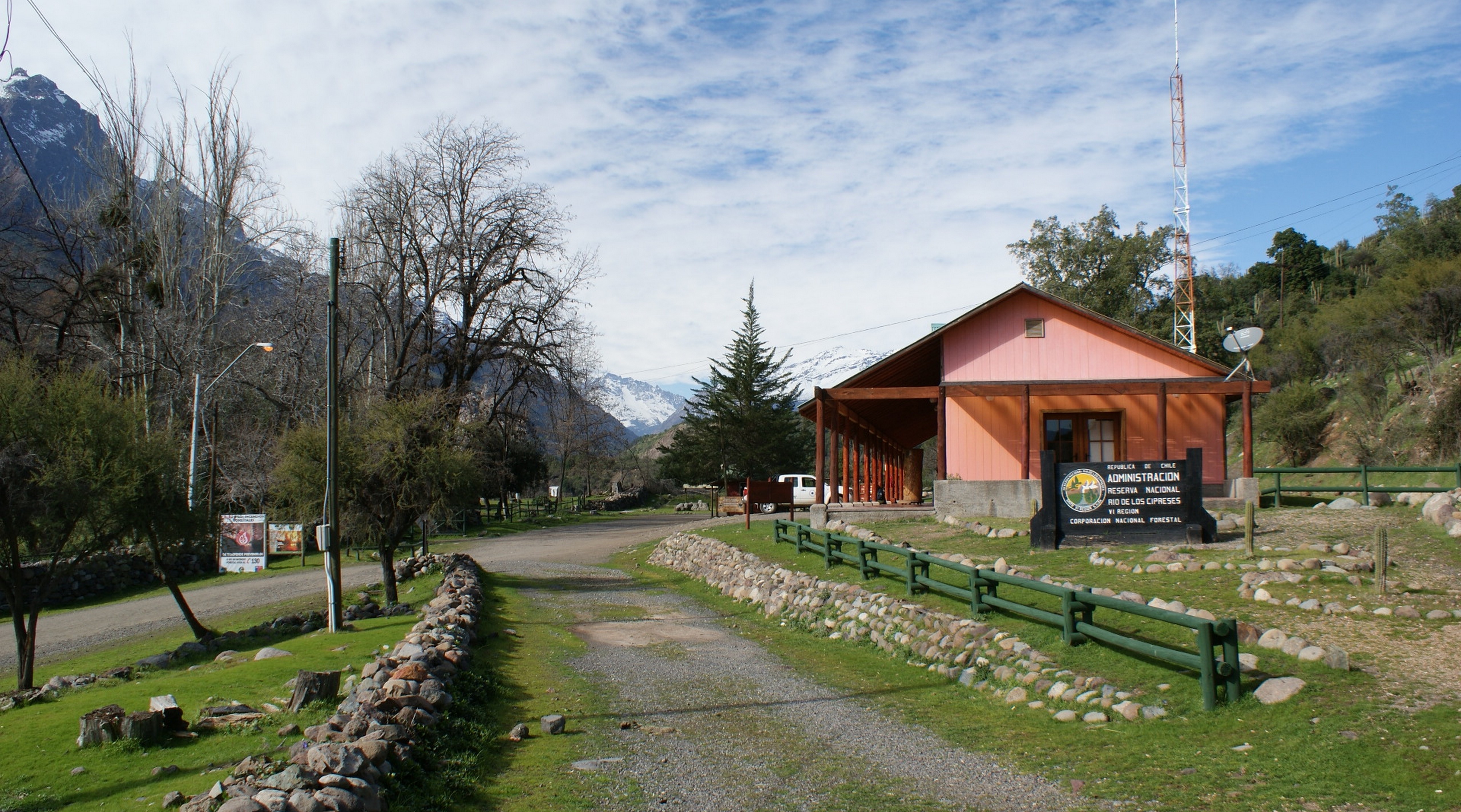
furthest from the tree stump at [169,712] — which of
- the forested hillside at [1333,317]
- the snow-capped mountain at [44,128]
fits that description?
the snow-capped mountain at [44,128]

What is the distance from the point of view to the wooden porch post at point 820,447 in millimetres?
21531

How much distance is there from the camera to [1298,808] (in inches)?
212

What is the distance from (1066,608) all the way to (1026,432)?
457 inches

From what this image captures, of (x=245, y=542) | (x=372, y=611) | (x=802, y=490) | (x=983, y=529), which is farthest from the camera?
(x=802, y=490)

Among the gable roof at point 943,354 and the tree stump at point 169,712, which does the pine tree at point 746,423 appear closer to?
the gable roof at point 943,354

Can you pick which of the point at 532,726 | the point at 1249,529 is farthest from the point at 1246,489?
the point at 532,726

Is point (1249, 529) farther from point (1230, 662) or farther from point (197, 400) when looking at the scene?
point (197, 400)

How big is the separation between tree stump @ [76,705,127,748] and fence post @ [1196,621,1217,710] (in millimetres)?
9083

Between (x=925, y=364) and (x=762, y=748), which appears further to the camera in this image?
(x=925, y=364)

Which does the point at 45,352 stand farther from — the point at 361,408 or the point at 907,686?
the point at 907,686

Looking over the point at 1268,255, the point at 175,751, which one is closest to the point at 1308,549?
the point at 175,751

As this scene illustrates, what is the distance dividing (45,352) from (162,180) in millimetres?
8815

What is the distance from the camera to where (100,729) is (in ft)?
26.2

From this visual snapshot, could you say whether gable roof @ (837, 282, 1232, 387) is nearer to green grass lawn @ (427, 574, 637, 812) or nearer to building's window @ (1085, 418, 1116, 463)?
building's window @ (1085, 418, 1116, 463)
